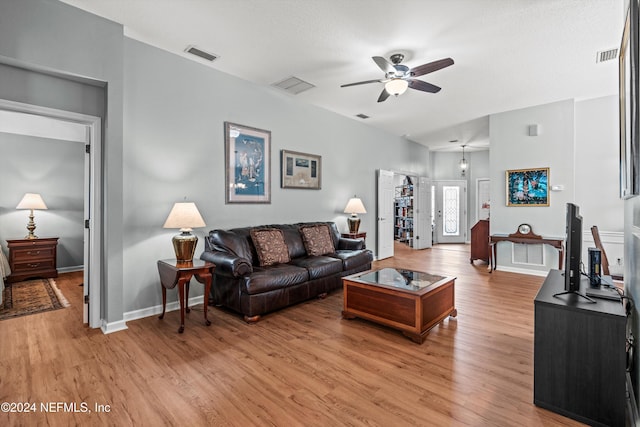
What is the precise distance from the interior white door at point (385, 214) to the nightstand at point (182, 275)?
4.48 metres

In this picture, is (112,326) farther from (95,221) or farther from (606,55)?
(606,55)

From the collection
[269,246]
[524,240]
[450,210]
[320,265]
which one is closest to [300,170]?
[269,246]

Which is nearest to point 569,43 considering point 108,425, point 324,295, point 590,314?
point 590,314

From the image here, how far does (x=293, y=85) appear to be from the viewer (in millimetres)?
4562

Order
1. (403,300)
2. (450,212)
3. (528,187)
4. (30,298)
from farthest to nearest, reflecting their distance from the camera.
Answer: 1. (450,212)
2. (528,187)
3. (30,298)
4. (403,300)

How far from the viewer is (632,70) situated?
157 centimetres

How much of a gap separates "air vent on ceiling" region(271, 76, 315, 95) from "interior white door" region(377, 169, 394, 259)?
9.79ft

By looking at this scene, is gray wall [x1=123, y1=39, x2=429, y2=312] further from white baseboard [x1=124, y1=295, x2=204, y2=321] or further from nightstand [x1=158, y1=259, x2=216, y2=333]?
nightstand [x1=158, y1=259, x2=216, y2=333]

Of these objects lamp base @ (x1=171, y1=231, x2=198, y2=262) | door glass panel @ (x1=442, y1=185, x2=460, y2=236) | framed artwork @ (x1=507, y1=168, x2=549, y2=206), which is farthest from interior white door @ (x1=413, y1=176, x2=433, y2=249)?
lamp base @ (x1=171, y1=231, x2=198, y2=262)

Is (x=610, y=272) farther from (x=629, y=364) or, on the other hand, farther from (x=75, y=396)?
(x=75, y=396)

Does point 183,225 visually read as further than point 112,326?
Yes

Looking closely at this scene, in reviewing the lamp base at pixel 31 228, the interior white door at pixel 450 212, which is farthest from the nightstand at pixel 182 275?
the interior white door at pixel 450 212

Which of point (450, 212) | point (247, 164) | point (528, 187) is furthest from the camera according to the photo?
point (450, 212)

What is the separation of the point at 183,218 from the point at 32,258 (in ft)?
12.6
